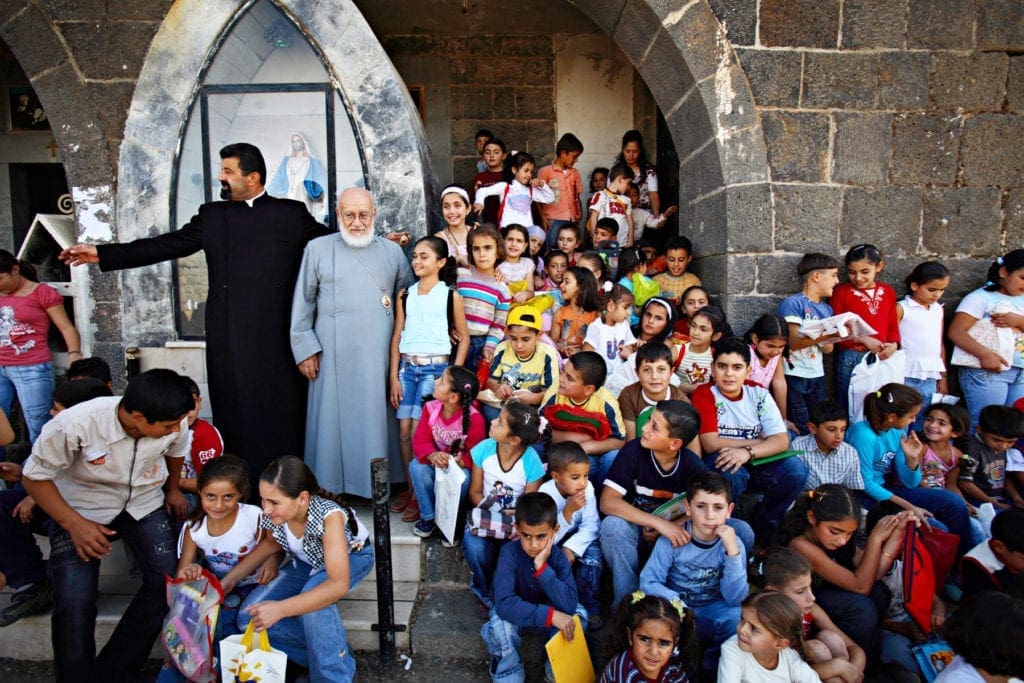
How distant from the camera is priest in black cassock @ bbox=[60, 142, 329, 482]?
330 centimetres

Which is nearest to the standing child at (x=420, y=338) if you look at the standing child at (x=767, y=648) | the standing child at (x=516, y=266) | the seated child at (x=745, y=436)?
the standing child at (x=516, y=266)

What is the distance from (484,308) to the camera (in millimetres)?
3805

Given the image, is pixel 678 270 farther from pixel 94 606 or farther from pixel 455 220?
pixel 94 606

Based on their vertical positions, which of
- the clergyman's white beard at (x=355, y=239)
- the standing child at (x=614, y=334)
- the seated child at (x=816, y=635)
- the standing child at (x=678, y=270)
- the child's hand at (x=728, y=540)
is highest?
the clergyman's white beard at (x=355, y=239)

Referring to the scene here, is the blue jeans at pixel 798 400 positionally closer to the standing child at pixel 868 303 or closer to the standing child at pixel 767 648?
the standing child at pixel 868 303

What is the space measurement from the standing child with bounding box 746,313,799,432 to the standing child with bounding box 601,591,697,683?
65.7 inches

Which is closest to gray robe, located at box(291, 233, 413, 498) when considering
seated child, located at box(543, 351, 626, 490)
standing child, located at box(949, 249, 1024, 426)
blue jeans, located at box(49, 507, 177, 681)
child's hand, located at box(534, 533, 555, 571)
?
blue jeans, located at box(49, 507, 177, 681)

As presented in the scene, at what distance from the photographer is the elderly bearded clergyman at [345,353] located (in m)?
3.42

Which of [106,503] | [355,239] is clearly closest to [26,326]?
[106,503]

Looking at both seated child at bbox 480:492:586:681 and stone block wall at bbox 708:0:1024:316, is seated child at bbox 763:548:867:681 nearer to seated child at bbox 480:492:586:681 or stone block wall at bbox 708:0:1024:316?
seated child at bbox 480:492:586:681

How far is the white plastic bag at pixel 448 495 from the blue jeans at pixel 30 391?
2949 millimetres

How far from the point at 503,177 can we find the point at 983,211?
3.64 m

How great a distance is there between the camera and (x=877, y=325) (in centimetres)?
383

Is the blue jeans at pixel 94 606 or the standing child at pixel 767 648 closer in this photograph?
the standing child at pixel 767 648
